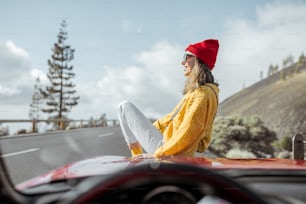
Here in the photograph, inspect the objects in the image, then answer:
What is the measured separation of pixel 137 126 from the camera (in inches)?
66.7

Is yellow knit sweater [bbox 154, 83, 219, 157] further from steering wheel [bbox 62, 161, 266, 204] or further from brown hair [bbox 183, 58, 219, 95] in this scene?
steering wheel [bbox 62, 161, 266, 204]

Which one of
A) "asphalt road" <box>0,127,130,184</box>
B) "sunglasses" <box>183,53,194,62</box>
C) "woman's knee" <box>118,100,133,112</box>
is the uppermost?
"sunglasses" <box>183,53,194,62</box>

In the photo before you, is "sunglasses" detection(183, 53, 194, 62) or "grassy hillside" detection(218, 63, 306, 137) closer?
"sunglasses" detection(183, 53, 194, 62)

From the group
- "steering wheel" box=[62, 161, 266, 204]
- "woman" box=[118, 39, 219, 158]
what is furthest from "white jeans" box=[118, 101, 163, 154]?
"steering wheel" box=[62, 161, 266, 204]

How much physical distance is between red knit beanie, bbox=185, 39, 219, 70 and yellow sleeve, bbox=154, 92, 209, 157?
Result: 0.17 m

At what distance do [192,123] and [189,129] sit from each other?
3 cm

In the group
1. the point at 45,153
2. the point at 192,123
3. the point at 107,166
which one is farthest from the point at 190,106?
the point at 45,153

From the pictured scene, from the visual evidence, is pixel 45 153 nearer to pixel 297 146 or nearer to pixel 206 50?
pixel 297 146

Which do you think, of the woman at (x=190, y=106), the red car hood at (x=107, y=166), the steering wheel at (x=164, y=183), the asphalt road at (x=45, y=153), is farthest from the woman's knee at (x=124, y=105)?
the steering wheel at (x=164, y=183)

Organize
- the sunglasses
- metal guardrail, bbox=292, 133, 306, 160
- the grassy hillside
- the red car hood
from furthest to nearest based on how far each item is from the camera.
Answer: the grassy hillside
metal guardrail, bbox=292, 133, 306, 160
the sunglasses
the red car hood

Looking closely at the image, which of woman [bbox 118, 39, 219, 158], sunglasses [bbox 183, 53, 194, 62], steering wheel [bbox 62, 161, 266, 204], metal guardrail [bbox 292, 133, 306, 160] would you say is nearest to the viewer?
steering wheel [bbox 62, 161, 266, 204]

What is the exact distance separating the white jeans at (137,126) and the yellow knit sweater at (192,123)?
0.22ft

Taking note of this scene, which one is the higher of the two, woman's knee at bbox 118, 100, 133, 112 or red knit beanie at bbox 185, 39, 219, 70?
red knit beanie at bbox 185, 39, 219, 70

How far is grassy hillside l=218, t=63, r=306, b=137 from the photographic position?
86.8ft
